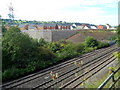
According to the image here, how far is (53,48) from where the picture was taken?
82.4ft

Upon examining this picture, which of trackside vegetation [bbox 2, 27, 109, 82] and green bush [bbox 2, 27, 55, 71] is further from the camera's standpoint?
green bush [bbox 2, 27, 55, 71]

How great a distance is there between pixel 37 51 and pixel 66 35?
2215cm

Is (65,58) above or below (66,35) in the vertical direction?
below

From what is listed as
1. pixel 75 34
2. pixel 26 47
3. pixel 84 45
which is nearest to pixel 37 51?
pixel 26 47

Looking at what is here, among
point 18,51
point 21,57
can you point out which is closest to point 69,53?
point 21,57

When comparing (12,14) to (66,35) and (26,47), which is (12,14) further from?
(26,47)

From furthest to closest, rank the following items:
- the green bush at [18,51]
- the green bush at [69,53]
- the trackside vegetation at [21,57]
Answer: the green bush at [69,53] < the green bush at [18,51] < the trackside vegetation at [21,57]

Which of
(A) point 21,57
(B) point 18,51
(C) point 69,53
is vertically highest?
(B) point 18,51

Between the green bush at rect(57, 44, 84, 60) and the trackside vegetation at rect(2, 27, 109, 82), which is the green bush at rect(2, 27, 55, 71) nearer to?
the trackside vegetation at rect(2, 27, 109, 82)

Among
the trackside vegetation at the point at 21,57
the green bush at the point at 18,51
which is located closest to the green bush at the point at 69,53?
the trackside vegetation at the point at 21,57

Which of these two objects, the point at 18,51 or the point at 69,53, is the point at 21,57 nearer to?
the point at 18,51

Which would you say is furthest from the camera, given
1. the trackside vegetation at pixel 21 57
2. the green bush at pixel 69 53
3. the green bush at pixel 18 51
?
the green bush at pixel 69 53

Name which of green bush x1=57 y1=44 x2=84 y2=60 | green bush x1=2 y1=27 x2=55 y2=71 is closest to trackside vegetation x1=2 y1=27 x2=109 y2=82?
green bush x1=2 y1=27 x2=55 y2=71

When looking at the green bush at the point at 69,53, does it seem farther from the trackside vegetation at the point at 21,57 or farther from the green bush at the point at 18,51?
the green bush at the point at 18,51
